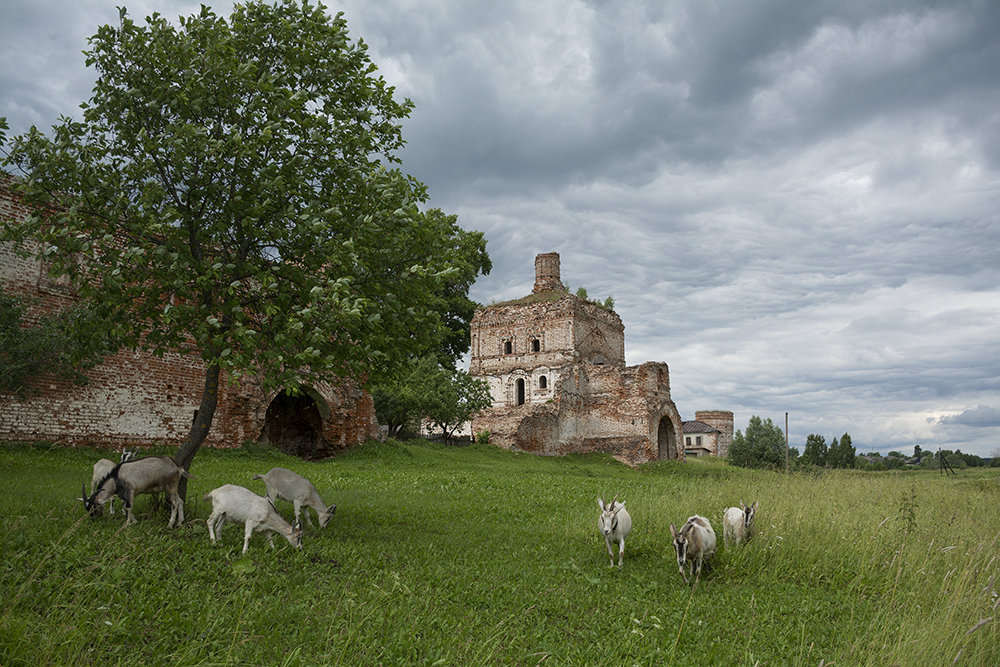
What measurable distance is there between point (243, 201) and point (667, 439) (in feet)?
108

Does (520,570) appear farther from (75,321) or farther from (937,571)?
(75,321)

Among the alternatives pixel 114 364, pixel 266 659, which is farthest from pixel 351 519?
pixel 114 364

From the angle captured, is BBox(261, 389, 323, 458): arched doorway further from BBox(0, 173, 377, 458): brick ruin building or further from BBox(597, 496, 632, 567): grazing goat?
BBox(597, 496, 632, 567): grazing goat

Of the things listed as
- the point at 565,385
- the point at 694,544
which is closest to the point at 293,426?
the point at 565,385

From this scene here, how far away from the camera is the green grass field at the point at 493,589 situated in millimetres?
4535

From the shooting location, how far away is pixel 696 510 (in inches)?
379

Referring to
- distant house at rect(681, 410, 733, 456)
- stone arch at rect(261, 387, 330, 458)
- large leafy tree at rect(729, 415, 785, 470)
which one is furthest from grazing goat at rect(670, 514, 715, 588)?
distant house at rect(681, 410, 733, 456)

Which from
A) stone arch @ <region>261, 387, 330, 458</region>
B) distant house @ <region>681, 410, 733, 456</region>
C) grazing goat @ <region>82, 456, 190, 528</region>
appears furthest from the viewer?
distant house @ <region>681, 410, 733, 456</region>

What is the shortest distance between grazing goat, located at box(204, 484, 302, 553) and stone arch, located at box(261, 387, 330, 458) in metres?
14.5

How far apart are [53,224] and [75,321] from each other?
163 cm

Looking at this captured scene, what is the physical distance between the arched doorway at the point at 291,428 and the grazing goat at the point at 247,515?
1487 cm

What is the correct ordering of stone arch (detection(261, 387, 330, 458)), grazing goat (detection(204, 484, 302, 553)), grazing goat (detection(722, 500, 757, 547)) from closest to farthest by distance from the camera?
grazing goat (detection(204, 484, 302, 553)), grazing goat (detection(722, 500, 757, 547)), stone arch (detection(261, 387, 330, 458))

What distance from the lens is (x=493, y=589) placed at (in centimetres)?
624

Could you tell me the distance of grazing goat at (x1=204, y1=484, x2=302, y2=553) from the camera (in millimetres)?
6508
